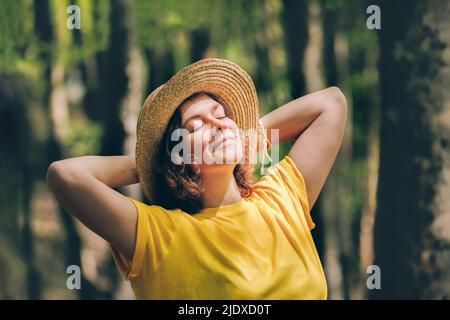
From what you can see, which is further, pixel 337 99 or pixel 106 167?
pixel 337 99

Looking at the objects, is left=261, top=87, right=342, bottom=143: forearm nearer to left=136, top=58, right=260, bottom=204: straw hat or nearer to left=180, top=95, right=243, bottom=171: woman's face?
left=136, top=58, right=260, bottom=204: straw hat

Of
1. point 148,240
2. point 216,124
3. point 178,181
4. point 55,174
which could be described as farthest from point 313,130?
point 55,174

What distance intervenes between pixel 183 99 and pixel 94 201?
57 cm

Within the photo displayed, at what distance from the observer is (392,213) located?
4828mm

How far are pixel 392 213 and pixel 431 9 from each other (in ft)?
3.72

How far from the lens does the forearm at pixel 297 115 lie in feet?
12.3

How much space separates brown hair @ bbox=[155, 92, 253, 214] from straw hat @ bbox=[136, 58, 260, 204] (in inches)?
1.1

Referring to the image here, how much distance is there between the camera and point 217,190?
3.52 m

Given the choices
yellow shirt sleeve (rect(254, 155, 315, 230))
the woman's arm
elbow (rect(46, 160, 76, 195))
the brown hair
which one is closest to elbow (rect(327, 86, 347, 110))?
yellow shirt sleeve (rect(254, 155, 315, 230))

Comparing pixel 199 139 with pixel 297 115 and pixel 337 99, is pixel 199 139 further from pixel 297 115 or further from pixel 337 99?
pixel 337 99

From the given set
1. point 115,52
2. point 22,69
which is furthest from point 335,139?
point 22,69

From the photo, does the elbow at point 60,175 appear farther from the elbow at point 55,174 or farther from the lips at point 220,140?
the lips at point 220,140

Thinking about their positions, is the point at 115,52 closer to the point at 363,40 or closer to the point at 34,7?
the point at 34,7

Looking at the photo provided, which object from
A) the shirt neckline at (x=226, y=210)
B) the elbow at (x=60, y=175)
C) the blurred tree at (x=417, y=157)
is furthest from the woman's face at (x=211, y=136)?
the blurred tree at (x=417, y=157)
